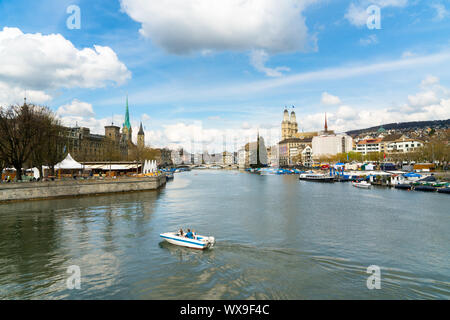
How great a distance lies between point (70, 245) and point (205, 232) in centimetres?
1215

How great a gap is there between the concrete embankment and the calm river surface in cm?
754

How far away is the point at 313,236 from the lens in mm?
29453

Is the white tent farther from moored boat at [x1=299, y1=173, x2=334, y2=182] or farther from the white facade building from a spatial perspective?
the white facade building

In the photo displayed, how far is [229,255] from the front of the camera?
23.5m

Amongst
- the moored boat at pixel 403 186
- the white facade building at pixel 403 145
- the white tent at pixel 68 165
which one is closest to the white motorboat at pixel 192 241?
the white tent at pixel 68 165

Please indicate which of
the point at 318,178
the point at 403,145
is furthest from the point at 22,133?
the point at 403,145

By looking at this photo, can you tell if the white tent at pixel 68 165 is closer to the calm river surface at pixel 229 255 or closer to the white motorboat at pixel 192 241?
the calm river surface at pixel 229 255

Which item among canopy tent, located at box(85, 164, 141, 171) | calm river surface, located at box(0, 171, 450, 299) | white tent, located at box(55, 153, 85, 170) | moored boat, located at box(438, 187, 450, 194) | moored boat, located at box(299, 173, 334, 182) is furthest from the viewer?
moored boat, located at box(299, 173, 334, 182)

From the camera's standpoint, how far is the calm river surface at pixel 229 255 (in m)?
17.8

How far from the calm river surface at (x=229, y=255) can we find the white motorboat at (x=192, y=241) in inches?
19.7

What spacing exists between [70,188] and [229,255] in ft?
143

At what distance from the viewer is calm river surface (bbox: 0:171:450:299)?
1778 centimetres

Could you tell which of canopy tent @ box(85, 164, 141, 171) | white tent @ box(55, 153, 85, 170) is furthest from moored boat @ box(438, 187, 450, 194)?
white tent @ box(55, 153, 85, 170)
